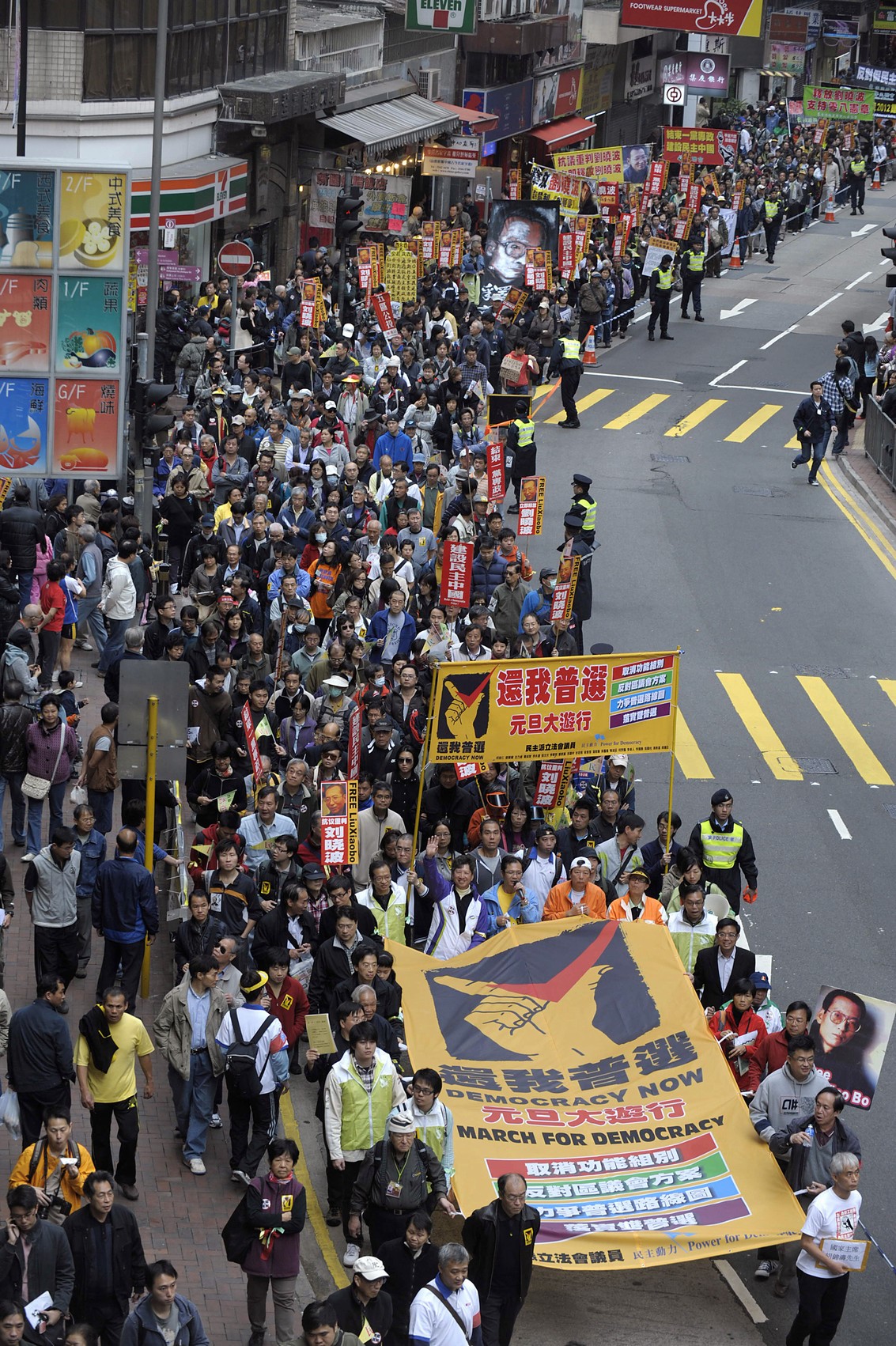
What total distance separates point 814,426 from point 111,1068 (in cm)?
2173

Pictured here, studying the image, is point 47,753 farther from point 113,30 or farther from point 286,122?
point 286,122

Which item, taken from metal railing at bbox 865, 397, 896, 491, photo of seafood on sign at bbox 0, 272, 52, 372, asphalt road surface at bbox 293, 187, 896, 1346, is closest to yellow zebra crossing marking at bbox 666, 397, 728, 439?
asphalt road surface at bbox 293, 187, 896, 1346

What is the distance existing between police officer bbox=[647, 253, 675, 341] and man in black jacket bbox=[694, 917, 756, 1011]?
88.7 feet

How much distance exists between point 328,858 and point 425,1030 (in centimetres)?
169

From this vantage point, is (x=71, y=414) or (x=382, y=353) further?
(x=382, y=353)

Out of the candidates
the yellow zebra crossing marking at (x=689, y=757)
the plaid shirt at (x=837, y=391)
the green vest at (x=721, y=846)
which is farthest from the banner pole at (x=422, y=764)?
the plaid shirt at (x=837, y=391)

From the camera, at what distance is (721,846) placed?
573 inches

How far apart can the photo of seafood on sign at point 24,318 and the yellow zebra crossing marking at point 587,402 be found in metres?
15.8

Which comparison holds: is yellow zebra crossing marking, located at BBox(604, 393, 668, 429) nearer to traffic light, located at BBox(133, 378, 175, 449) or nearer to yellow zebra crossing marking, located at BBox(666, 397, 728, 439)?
yellow zebra crossing marking, located at BBox(666, 397, 728, 439)

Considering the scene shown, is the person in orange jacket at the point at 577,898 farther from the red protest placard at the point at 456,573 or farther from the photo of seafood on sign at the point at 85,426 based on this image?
the photo of seafood on sign at the point at 85,426

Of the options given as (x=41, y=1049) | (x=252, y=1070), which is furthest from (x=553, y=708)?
(x=41, y=1049)

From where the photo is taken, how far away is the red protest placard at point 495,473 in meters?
22.5

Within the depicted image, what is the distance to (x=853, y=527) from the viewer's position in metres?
28.3

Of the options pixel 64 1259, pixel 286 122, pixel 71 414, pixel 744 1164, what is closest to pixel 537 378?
pixel 286 122
